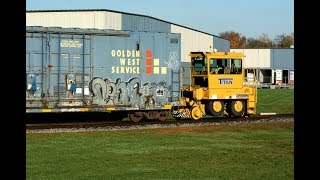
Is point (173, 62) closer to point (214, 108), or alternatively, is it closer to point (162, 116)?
point (162, 116)

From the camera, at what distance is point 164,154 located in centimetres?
1338

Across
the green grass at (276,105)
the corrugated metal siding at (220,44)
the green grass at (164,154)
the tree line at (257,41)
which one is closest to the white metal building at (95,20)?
the corrugated metal siding at (220,44)

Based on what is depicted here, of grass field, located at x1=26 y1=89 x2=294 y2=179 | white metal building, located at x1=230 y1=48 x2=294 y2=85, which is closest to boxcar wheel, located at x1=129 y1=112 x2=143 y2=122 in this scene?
grass field, located at x1=26 y1=89 x2=294 y2=179

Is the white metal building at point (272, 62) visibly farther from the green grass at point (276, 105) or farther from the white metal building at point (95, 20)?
the green grass at point (276, 105)

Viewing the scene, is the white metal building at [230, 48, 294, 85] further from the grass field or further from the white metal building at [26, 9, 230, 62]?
the grass field

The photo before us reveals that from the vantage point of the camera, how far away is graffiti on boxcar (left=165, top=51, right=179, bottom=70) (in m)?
23.2

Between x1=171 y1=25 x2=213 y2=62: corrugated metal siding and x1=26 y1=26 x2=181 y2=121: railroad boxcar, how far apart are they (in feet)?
119

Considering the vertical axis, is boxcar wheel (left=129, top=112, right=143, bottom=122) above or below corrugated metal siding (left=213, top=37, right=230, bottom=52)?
below

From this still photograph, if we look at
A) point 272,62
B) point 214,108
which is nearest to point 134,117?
point 214,108

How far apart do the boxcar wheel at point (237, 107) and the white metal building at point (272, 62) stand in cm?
6271

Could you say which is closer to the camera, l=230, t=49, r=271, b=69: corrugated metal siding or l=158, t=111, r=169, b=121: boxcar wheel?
l=158, t=111, r=169, b=121: boxcar wheel

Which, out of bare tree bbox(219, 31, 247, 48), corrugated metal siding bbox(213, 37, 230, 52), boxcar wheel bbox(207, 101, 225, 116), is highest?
bare tree bbox(219, 31, 247, 48)

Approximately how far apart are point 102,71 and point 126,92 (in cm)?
142
